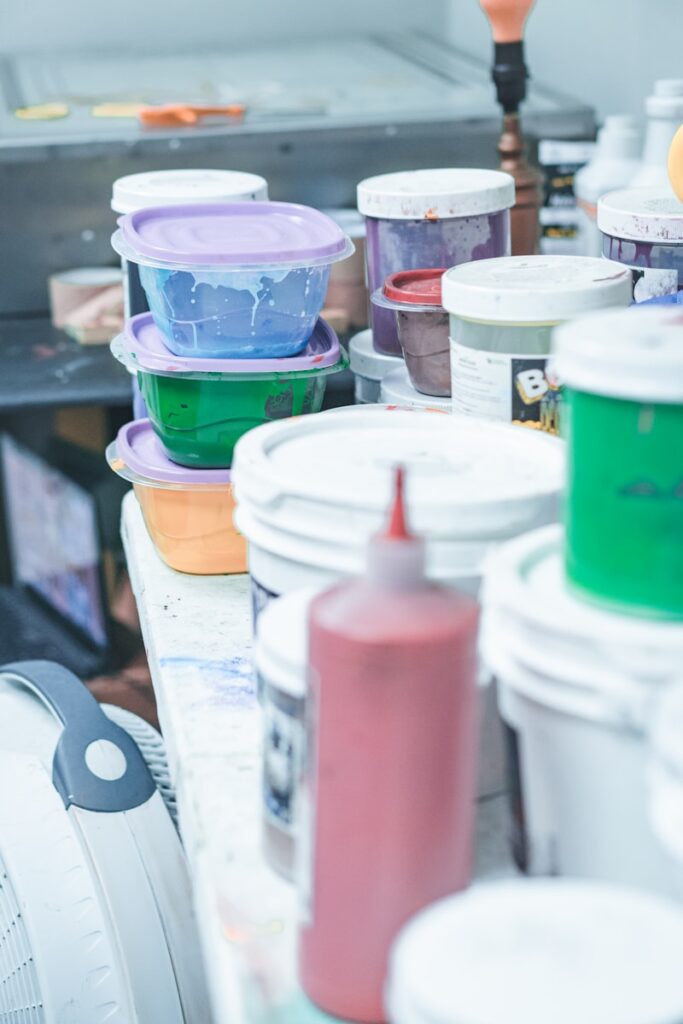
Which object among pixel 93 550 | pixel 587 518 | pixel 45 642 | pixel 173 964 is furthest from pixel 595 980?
pixel 45 642

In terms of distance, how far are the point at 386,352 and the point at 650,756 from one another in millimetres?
959

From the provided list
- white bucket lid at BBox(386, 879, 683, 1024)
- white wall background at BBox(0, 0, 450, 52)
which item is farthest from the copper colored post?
white wall background at BBox(0, 0, 450, 52)

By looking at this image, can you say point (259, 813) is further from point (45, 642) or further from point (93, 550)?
point (45, 642)

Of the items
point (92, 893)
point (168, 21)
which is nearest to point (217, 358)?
point (92, 893)

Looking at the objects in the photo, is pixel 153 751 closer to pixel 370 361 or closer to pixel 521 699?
pixel 370 361

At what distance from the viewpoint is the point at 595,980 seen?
1.88 feet

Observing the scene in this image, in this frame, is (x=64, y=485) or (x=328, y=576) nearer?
(x=328, y=576)

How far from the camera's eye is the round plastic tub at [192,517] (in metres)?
1.34

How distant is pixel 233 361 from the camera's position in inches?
51.9

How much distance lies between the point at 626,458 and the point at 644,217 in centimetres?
64

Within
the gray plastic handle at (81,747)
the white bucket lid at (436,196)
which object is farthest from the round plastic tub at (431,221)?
the gray plastic handle at (81,747)

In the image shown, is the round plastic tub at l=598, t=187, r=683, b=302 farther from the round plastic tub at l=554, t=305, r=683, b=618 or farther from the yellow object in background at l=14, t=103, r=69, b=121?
the yellow object in background at l=14, t=103, r=69, b=121

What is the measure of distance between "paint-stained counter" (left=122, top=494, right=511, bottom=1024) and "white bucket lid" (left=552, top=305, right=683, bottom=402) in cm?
32

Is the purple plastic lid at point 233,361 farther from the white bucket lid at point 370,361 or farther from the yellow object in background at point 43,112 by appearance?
the yellow object in background at point 43,112
